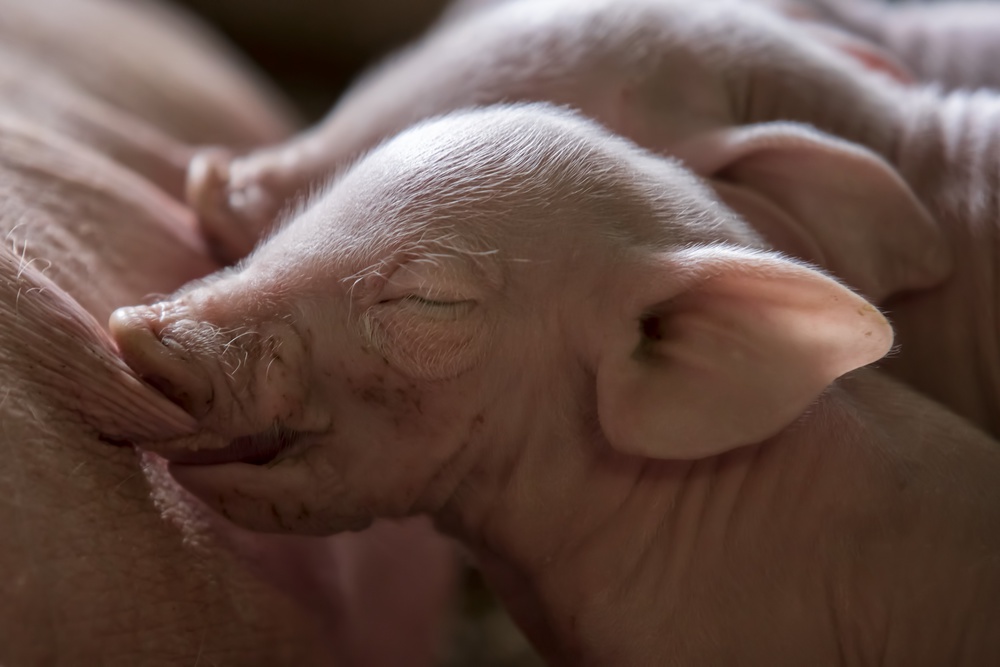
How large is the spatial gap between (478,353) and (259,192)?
67 centimetres

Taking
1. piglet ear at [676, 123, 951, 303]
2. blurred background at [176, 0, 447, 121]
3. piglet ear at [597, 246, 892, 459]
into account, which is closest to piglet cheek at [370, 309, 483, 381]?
piglet ear at [597, 246, 892, 459]

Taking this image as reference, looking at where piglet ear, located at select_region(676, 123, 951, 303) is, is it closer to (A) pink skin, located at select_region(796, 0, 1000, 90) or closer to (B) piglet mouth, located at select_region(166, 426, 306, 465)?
(B) piglet mouth, located at select_region(166, 426, 306, 465)

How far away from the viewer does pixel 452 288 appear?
1185mm

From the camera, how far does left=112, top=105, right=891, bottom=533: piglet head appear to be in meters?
1.17

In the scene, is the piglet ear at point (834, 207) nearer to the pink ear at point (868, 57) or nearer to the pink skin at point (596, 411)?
the pink skin at point (596, 411)

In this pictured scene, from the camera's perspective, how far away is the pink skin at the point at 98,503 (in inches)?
41.5

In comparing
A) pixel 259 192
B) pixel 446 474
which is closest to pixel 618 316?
pixel 446 474

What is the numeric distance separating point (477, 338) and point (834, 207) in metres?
0.58

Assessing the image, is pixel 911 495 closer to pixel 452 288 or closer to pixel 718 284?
pixel 718 284

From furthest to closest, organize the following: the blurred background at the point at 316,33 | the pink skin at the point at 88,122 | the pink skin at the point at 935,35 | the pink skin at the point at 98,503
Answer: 1. the blurred background at the point at 316,33
2. the pink skin at the point at 935,35
3. the pink skin at the point at 88,122
4. the pink skin at the point at 98,503

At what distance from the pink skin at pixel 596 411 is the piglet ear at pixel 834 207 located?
0.24 meters

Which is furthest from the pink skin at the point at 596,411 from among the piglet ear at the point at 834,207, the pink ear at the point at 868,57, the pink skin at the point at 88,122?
the pink ear at the point at 868,57

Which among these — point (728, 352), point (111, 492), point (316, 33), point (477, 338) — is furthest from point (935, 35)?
point (316, 33)

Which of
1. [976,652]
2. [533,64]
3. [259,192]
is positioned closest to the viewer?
[976,652]
